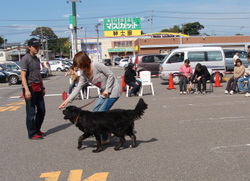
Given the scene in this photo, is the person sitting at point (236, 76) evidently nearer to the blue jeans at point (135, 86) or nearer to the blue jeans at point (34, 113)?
the blue jeans at point (135, 86)

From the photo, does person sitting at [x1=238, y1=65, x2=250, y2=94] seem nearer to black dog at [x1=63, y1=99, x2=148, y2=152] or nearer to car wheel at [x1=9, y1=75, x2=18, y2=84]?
black dog at [x1=63, y1=99, x2=148, y2=152]

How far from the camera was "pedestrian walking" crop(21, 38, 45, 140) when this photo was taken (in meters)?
5.97

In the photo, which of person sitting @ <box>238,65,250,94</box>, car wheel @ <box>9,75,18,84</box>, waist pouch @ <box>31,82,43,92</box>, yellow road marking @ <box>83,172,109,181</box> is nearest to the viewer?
yellow road marking @ <box>83,172,109,181</box>

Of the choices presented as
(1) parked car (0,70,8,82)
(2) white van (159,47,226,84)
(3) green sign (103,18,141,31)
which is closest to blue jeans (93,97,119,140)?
(2) white van (159,47,226,84)

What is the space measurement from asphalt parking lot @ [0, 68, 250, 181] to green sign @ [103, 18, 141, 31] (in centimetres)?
6629

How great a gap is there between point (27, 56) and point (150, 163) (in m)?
3.27

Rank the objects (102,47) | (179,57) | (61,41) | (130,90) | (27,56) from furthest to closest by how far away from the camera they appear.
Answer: (61,41) → (102,47) → (179,57) → (130,90) → (27,56)

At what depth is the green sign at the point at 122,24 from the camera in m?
72.6

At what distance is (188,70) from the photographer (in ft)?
44.0

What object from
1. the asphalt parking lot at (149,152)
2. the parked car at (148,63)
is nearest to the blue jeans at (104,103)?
the asphalt parking lot at (149,152)

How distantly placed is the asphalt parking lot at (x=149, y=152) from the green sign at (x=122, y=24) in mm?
66291

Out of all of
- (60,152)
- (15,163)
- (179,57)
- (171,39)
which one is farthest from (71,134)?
(171,39)

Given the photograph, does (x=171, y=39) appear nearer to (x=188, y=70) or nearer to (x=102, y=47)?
(x=102, y=47)

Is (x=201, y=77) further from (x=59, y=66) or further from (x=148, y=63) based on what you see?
(x=59, y=66)
